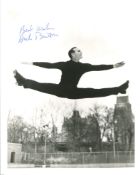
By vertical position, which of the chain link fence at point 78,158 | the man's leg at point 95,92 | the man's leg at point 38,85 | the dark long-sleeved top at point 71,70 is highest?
the dark long-sleeved top at point 71,70

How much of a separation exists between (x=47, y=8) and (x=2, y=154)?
484 mm

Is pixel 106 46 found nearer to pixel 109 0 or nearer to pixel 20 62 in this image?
pixel 109 0

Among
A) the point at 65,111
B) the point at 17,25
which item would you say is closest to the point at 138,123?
the point at 65,111

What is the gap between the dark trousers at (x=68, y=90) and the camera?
1088 millimetres

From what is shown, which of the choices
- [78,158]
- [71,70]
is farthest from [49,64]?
[78,158]

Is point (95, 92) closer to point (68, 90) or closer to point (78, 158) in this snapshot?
point (68, 90)

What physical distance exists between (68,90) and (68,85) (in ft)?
0.05

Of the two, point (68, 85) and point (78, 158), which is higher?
point (68, 85)

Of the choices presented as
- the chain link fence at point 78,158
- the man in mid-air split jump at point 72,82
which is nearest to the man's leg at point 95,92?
the man in mid-air split jump at point 72,82
